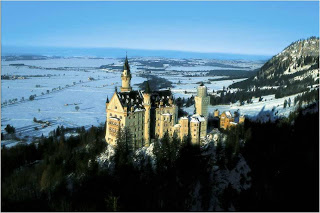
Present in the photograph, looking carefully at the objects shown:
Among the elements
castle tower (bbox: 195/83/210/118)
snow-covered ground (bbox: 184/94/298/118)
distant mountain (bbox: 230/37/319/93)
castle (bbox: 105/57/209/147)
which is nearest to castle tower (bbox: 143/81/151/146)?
castle (bbox: 105/57/209/147)

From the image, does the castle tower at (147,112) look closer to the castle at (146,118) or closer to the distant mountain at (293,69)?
the castle at (146,118)

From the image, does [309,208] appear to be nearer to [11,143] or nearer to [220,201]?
[220,201]

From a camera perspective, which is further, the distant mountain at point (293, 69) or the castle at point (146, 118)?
the distant mountain at point (293, 69)

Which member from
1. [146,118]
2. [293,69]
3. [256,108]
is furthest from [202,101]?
[293,69]

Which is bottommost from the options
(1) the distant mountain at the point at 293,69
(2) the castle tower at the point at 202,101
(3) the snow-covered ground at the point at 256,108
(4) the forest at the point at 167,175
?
(4) the forest at the point at 167,175

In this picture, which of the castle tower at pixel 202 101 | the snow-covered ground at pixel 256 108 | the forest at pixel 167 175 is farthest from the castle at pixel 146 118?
the snow-covered ground at pixel 256 108

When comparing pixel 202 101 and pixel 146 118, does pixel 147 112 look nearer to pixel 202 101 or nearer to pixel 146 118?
pixel 146 118

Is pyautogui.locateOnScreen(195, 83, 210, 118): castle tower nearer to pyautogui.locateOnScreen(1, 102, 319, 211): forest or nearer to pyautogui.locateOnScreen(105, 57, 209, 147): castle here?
pyautogui.locateOnScreen(105, 57, 209, 147): castle

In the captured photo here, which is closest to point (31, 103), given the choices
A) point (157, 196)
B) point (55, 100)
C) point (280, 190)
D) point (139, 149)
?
point (55, 100)

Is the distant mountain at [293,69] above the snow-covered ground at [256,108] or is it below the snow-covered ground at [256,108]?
above
